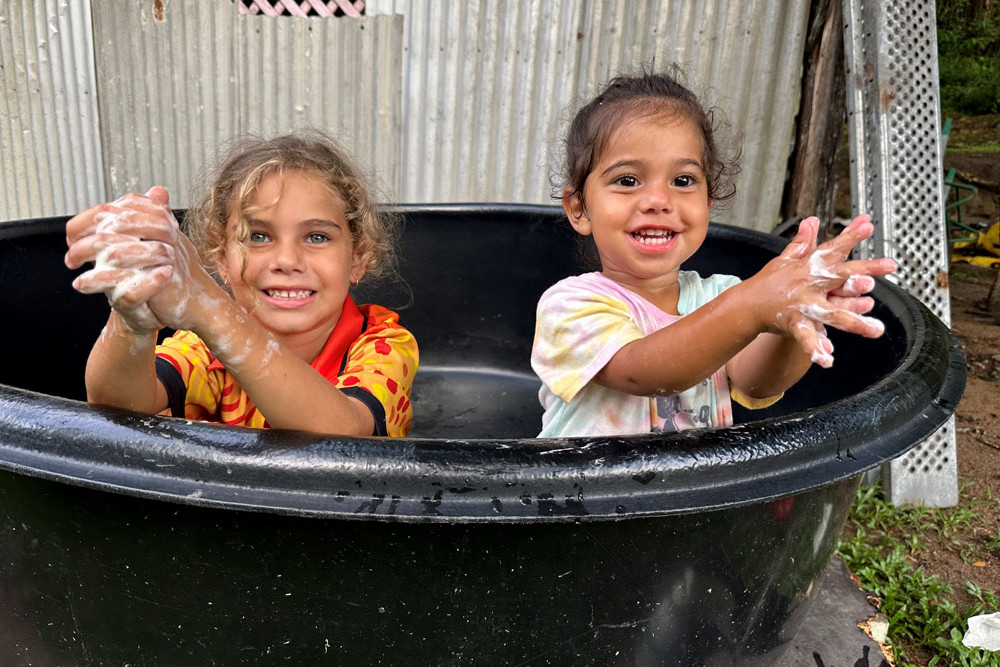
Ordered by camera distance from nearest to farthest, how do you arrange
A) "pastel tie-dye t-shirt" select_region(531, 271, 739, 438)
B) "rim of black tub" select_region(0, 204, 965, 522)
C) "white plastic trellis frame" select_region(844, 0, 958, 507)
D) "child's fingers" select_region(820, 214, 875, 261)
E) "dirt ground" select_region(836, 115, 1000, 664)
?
"rim of black tub" select_region(0, 204, 965, 522)
"child's fingers" select_region(820, 214, 875, 261)
"pastel tie-dye t-shirt" select_region(531, 271, 739, 438)
"dirt ground" select_region(836, 115, 1000, 664)
"white plastic trellis frame" select_region(844, 0, 958, 507)

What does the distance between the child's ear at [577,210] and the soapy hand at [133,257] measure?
879mm

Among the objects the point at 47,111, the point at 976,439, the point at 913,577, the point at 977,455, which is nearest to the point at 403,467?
the point at 913,577

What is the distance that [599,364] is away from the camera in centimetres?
137

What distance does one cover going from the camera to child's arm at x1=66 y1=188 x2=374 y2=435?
3.17 ft

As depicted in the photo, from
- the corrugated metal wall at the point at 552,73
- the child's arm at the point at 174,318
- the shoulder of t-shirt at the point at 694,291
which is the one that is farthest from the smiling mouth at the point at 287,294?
the corrugated metal wall at the point at 552,73

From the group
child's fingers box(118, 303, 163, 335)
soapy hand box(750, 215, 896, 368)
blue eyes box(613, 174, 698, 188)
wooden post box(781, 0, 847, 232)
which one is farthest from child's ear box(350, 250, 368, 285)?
wooden post box(781, 0, 847, 232)

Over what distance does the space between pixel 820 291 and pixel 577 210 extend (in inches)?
29.9

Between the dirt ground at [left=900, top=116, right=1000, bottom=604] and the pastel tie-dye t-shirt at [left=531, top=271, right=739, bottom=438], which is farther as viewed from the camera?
the dirt ground at [left=900, top=116, right=1000, bottom=604]

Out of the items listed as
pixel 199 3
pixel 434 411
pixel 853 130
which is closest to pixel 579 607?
pixel 434 411

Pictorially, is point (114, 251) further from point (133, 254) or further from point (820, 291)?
point (820, 291)

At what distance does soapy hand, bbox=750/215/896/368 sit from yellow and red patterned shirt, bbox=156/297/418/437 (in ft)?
2.24

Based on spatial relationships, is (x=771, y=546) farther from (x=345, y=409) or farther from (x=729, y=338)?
(x=345, y=409)

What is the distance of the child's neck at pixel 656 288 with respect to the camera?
1644 mm

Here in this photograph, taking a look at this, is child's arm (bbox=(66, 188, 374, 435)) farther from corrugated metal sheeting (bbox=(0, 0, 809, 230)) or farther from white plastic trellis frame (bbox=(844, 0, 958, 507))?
corrugated metal sheeting (bbox=(0, 0, 809, 230))
